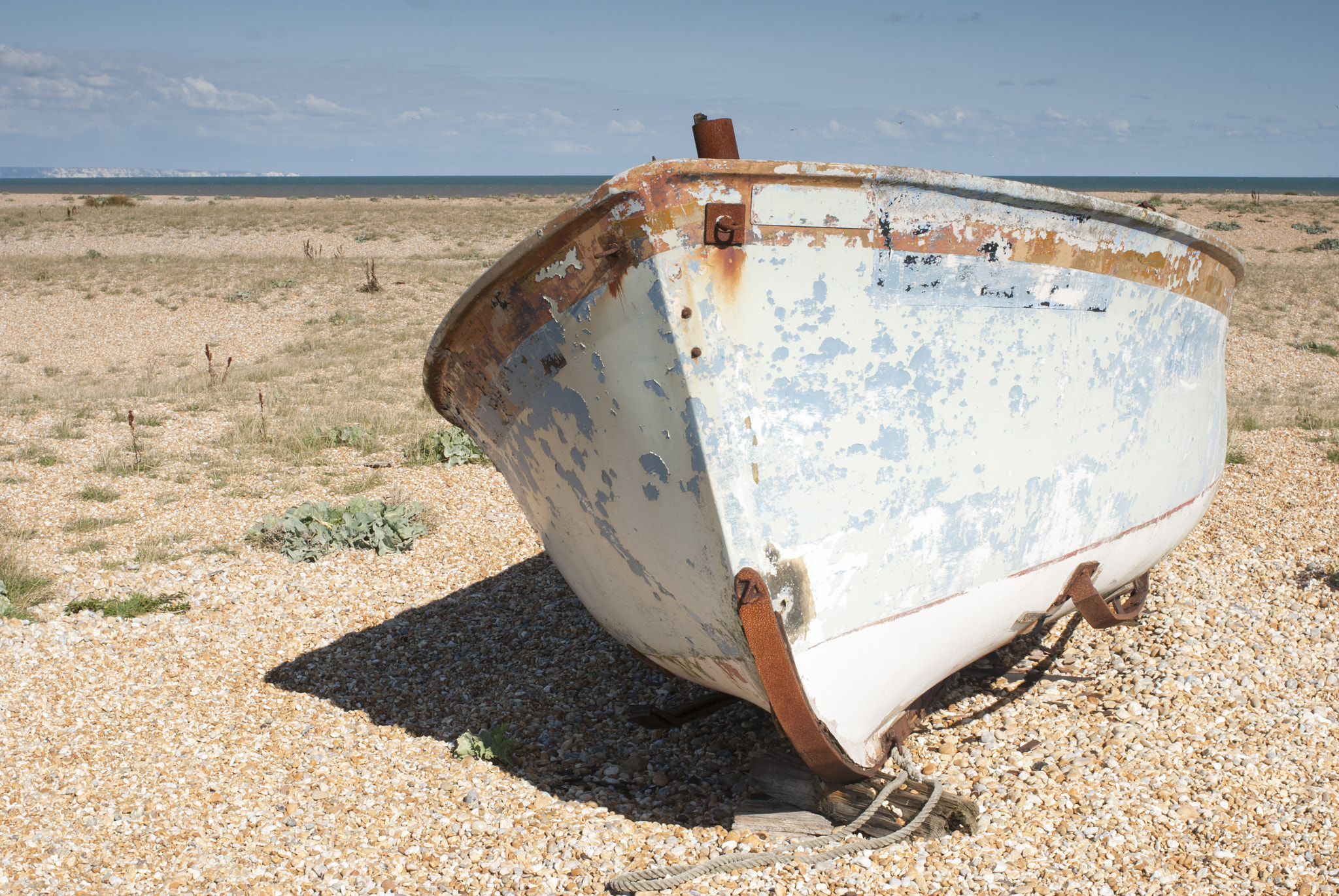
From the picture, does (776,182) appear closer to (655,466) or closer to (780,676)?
(655,466)

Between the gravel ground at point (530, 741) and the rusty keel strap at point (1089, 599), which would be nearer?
the gravel ground at point (530, 741)

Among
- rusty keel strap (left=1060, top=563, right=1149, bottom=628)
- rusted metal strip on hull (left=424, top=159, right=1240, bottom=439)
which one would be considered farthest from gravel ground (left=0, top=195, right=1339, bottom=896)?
rusted metal strip on hull (left=424, top=159, right=1240, bottom=439)

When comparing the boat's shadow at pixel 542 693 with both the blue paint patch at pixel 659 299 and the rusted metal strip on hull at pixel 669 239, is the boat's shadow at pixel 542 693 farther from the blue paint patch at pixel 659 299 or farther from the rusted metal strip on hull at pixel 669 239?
the blue paint patch at pixel 659 299

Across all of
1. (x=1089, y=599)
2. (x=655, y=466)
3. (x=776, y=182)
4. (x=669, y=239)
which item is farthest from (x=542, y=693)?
(x=776, y=182)

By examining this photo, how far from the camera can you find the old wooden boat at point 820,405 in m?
2.65

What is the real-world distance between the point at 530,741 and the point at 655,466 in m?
1.95

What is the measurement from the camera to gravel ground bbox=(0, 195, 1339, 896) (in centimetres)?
308

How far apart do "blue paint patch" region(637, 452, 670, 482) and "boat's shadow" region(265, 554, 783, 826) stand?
1513 mm

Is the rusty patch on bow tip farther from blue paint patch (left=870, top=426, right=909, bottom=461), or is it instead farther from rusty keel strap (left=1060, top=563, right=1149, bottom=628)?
rusty keel strap (left=1060, top=563, right=1149, bottom=628)

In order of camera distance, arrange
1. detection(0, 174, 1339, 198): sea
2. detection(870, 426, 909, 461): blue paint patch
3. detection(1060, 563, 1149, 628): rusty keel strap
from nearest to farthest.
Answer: detection(870, 426, 909, 461): blue paint patch
detection(1060, 563, 1149, 628): rusty keel strap
detection(0, 174, 1339, 198): sea

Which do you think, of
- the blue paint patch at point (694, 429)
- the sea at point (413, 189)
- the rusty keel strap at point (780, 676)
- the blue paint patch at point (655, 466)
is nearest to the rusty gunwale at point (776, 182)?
the blue paint patch at point (694, 429)

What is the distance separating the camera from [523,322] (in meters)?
2.93

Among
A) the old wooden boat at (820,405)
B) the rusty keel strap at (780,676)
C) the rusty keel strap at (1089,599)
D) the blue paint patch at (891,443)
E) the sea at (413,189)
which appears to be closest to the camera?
the old wooden boat at (820,405)

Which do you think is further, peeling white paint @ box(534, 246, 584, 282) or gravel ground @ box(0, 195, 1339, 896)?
gravel ground @ box(0, 195, 1339, 896)
